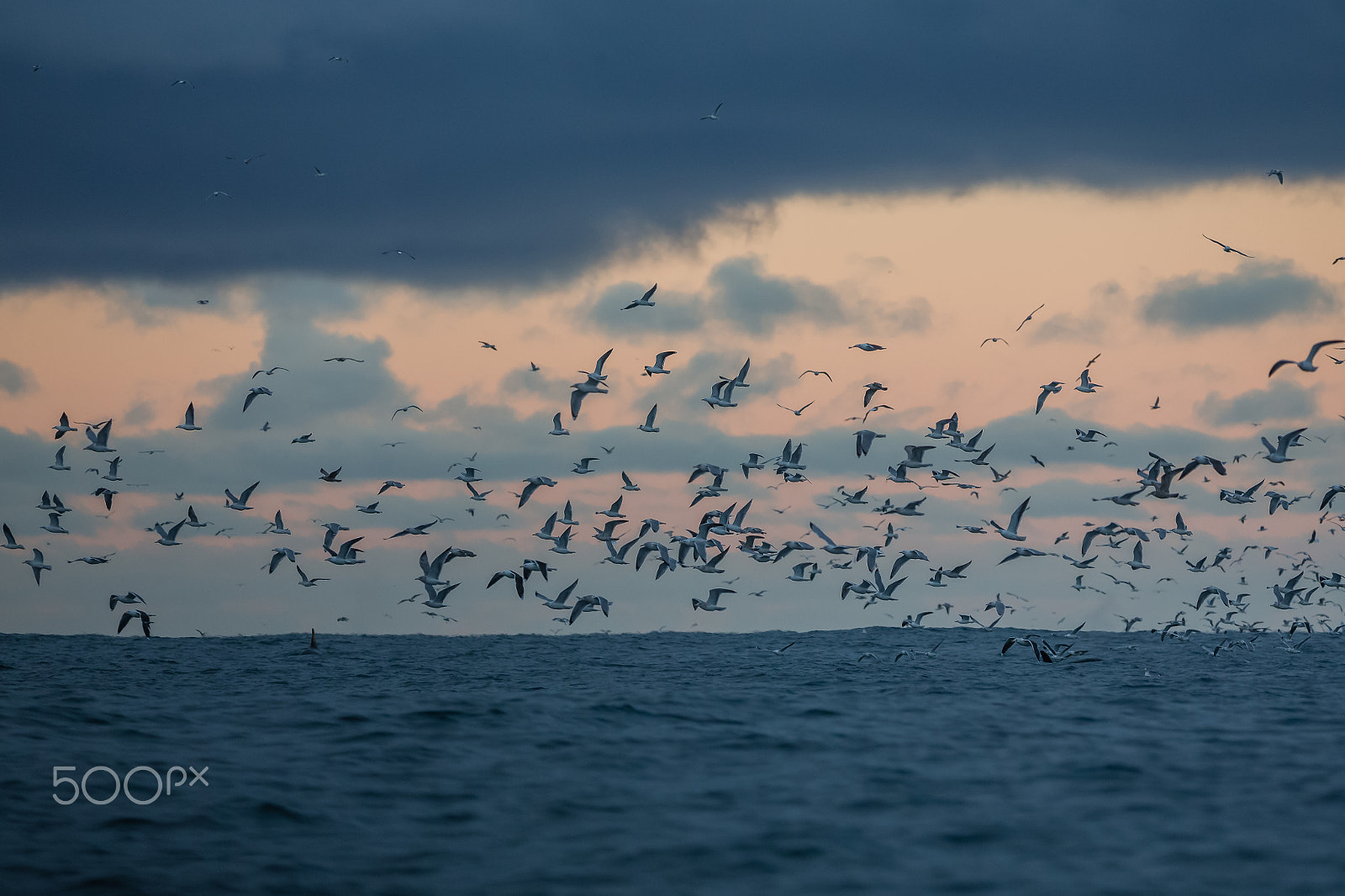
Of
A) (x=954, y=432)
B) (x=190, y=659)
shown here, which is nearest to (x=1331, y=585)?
(x=954, y=432)

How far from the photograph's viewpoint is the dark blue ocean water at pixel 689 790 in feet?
53.0

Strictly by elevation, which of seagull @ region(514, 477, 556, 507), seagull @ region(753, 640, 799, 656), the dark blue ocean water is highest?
seagull @ region(514, 477, 556, 507)

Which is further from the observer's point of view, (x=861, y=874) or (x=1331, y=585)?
(x=1331, y=585)

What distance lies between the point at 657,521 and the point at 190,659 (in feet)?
97.5

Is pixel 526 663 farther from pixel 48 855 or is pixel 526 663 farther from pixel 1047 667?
pixel 48 855

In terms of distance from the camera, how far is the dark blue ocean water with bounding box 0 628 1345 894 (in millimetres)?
16156

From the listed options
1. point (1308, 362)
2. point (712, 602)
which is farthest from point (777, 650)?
point (1308, 362)

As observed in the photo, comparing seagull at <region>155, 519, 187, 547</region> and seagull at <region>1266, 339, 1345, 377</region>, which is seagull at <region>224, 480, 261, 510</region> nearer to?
seagull at <region>155, 519, 187, 547</region>

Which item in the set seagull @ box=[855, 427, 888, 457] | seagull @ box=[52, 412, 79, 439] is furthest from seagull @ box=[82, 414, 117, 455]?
seagull @ box=[855, 427, 888, 457]

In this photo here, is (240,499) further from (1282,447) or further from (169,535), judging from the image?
(1282,447)

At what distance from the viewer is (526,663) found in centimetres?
5784

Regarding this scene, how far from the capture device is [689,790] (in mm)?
21172

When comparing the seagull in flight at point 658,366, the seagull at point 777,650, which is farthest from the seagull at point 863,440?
the seagull at point 777,650

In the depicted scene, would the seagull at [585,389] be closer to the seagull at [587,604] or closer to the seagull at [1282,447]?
the seagull at [587,604]
